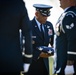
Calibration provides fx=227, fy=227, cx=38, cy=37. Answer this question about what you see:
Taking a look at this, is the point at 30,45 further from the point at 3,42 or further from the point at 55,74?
the point at 55,74

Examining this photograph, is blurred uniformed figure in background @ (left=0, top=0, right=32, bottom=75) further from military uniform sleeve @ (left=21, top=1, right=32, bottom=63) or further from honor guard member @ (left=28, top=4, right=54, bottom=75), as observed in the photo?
honor guard member @ (left=28, top=4, right=54, bottom=75)

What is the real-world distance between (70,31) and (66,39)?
81 millimetres

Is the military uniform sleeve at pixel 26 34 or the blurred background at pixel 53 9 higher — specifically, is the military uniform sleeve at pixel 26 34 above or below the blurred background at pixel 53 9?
below

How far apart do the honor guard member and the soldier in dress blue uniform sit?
99 millimetres

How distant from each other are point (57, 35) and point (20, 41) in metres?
0.37

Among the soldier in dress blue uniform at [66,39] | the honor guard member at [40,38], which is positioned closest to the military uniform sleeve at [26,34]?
the honor guard member at [40,38]

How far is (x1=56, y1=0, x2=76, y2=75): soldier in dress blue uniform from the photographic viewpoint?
2.05 metres

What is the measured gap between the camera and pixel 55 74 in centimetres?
215

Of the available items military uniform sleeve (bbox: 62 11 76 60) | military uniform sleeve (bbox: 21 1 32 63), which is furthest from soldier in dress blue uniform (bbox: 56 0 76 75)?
military uniform sleeve (bbox: 21 1 32 63)

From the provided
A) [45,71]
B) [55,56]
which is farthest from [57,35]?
[45,71]

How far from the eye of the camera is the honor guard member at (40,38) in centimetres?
212

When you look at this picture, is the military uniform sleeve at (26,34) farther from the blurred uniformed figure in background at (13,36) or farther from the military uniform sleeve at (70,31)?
the military uniform sleeve at (70,31)

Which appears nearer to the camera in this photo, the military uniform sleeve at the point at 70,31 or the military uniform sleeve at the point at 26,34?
the military uniform sleeve at the point at 26,34

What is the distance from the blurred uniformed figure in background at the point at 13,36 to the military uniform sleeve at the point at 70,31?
342mm
